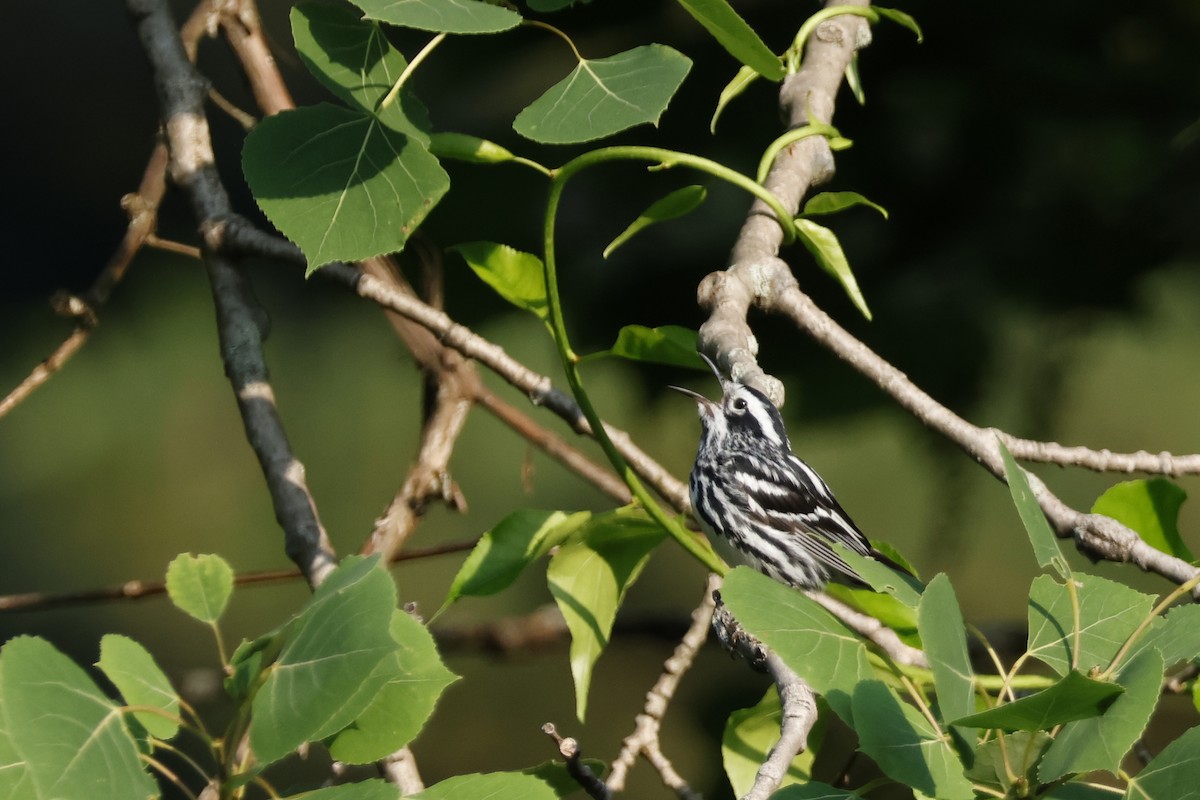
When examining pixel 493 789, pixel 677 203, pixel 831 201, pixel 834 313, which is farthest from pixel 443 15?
pixel 834 313

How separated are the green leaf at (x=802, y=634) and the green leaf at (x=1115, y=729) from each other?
9cm

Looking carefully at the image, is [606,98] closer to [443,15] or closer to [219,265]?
[443,15]

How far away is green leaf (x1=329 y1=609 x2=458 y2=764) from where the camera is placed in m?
0.63

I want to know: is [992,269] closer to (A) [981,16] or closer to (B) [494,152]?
(A) [981,16]

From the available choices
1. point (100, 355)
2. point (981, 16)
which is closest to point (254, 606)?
point (100, 355)

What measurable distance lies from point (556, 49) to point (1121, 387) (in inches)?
33.4

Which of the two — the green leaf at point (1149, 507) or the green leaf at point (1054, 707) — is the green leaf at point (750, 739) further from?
the green leaf at point (1054, 707)

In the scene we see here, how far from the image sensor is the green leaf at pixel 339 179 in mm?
875

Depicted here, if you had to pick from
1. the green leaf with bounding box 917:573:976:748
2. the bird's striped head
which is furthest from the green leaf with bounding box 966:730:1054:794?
the bird's striped head

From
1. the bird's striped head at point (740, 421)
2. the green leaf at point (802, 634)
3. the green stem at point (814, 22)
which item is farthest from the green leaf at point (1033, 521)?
the green stem at point (814, 22)

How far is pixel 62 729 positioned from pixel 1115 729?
44cm

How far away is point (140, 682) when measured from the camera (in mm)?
651

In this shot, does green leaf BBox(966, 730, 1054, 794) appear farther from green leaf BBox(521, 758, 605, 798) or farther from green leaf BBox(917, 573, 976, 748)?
green leaf BBox(521, 758, 605, 798)

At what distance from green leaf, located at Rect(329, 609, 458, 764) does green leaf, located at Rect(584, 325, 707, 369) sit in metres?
0.41
